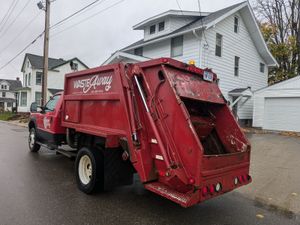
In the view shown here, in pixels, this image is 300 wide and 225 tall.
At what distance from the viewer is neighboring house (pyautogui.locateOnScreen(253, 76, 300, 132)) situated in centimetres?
1634

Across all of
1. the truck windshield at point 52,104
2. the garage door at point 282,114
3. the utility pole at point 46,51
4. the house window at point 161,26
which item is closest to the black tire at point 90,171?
the truck windshield at point 52,104

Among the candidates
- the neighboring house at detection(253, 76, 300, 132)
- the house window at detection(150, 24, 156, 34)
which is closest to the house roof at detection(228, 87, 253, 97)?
the neighboring house at detection(253, 76, 300, 132)

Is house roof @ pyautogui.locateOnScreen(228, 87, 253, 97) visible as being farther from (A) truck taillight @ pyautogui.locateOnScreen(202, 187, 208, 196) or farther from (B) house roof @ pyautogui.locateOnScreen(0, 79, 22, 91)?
(B) house roof @ pyautogui.locateOnScreen(0, 79, 22, 91)

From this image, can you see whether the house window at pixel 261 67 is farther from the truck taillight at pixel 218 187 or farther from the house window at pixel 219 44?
the truck taillight at pixel 218 187

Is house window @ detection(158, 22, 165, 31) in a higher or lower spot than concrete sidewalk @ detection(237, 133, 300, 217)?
higher

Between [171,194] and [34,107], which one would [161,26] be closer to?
[34,107]

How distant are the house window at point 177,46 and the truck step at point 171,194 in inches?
539

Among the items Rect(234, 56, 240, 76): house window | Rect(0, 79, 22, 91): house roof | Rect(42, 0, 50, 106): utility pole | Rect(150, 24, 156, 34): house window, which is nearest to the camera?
Rect(42, 0, 50, 106): utility pole

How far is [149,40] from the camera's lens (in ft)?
61.2

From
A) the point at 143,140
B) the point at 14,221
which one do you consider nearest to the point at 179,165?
the point at 143,140

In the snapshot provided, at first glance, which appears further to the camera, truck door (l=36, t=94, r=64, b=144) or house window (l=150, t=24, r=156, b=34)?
house window (l=150, t=24, r=156, b=34)

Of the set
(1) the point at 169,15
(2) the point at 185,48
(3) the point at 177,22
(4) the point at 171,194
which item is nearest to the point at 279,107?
(2) the point at 185,48

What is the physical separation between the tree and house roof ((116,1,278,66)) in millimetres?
6260

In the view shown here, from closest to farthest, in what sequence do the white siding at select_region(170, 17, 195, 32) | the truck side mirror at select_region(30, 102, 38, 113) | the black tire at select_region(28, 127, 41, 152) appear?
1. the truck side mirror at select_region(30, 102, 38, 113)
2. the black tire at select_region(28, 127, 41, 152)
3. the white siding at select_region(170, 17, 195, 32)
